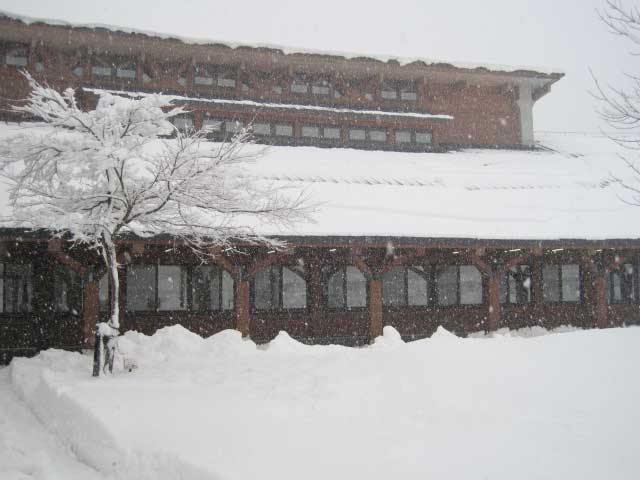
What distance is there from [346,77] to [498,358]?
1382cm

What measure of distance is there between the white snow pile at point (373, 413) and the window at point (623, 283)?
10412mm

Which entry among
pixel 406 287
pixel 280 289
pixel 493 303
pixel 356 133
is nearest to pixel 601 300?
pixel 493 303

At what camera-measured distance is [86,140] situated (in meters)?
9.16

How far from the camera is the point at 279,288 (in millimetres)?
16109

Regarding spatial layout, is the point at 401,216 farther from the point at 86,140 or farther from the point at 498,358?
the point at 86,140

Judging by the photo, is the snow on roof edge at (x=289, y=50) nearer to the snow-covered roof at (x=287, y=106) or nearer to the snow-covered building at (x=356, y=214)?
the snow-covered building at (x=356, y=214)

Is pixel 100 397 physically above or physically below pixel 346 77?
below

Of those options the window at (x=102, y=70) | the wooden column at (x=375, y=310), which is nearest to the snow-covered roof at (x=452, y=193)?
the wooden column at (x=375, y=310)

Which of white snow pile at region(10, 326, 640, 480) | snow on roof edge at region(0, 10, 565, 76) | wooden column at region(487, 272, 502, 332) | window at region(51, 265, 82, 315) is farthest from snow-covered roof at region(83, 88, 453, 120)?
white snow pile at region(10, 326, 640, 480)

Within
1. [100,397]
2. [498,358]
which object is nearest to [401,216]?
[498,358]

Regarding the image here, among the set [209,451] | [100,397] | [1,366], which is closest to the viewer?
[209,451]

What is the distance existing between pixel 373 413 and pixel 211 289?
32.0 feet

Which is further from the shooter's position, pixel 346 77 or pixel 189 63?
pixel 346 77

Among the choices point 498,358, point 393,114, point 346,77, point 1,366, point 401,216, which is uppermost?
point 346,77
